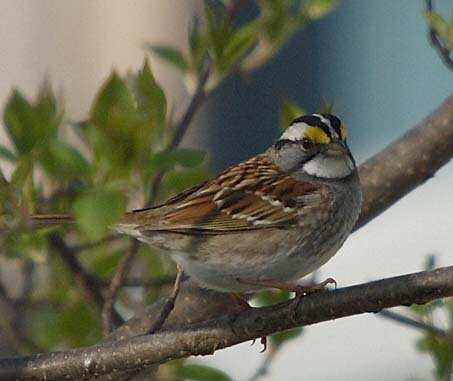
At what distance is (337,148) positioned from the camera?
3689 mm

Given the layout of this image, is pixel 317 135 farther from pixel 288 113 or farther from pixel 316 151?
pixel 288 113

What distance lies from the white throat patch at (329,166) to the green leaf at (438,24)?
0.60 metres

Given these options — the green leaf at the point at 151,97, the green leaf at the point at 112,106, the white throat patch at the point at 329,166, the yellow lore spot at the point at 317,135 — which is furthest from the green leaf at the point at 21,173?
the white throat patch at the point at 329,166

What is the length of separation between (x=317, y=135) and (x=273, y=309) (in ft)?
3.12

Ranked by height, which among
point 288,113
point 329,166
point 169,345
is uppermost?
point 288,113

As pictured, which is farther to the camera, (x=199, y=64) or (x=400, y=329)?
(x=400, y=329)

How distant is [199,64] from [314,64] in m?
4.02

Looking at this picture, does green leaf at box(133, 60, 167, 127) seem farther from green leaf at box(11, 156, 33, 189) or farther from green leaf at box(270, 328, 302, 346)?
green leaf at box(270, 328, 302, 346)

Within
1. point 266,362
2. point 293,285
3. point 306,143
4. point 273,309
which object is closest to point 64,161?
point 273,309

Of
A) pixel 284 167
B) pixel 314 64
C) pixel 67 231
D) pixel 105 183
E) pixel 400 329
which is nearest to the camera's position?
pixel 105 183

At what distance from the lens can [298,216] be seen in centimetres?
346

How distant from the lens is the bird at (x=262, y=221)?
3.29 meters

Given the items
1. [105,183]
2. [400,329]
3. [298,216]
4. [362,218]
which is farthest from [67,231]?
[400,329]

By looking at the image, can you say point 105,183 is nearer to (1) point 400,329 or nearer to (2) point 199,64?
(2) point 199,64
